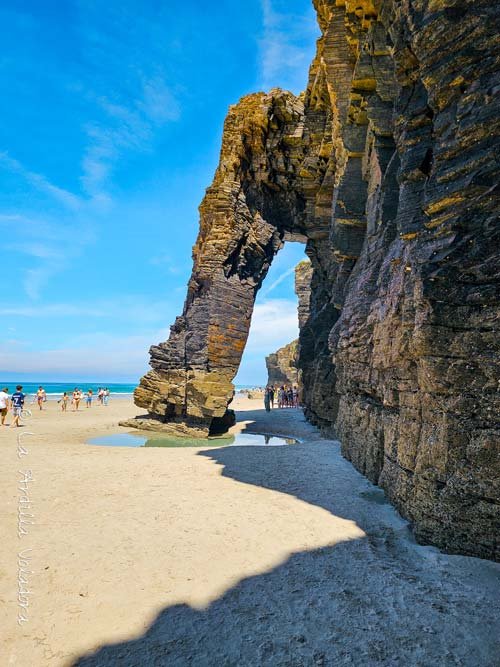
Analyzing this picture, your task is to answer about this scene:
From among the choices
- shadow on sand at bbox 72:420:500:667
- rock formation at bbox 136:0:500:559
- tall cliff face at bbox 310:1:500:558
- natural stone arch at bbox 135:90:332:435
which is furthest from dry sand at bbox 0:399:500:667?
natural stone arch at bbox 135:90:332:435

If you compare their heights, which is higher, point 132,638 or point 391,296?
point 391,296

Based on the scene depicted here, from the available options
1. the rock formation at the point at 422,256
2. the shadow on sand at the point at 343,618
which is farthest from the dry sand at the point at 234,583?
the rock formation at the point at 422,256

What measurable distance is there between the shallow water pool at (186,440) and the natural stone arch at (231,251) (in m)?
1.80

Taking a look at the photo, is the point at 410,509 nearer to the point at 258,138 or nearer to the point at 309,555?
the point at 309,555

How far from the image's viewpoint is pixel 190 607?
3955 millimetres

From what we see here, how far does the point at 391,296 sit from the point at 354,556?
514 cm

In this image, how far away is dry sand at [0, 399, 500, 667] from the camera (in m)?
3.33

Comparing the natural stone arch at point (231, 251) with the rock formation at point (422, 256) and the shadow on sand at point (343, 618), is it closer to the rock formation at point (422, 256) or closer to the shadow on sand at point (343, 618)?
the rock formation at point (422, 256)

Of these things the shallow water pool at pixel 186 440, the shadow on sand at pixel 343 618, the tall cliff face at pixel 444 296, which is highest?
the tall cliff face at pixel 444 296

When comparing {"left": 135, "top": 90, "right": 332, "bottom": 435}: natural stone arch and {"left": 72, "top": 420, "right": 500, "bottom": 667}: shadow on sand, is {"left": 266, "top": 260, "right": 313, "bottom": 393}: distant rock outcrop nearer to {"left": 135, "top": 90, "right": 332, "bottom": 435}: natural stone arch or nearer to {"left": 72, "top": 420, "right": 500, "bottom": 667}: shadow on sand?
{"left": 135, "top": 90, "right": 332, "bottom": 435}: natural stone arch

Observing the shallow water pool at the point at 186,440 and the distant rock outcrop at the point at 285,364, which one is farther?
the distant rock outcrop at the point at 285,364

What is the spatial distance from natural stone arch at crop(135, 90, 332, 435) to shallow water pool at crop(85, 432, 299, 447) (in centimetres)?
180

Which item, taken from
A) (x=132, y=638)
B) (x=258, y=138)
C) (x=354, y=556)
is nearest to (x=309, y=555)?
(x=354, y=556)

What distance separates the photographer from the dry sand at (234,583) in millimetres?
3328
